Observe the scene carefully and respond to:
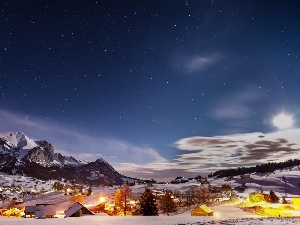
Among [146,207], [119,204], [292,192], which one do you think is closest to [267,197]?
[119,204]

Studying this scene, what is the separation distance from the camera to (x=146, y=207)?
6306 cm

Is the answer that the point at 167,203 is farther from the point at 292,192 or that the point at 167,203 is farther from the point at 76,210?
the point at 292,192

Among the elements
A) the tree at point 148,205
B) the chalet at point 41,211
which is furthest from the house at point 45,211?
the tree at point 148,205

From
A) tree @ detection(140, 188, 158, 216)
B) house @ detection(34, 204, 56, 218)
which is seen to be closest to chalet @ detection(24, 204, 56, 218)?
house @ detection(34, 204, 56, 218)

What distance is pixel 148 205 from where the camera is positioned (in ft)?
208

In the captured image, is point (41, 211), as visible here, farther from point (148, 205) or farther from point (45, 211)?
point (148, 205)

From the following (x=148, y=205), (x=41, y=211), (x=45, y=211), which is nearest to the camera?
(x=148, y=205)

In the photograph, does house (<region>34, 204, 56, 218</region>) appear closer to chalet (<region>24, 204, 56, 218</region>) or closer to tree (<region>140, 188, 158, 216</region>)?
chalet (<region>24, 204, 56, 218</region>)

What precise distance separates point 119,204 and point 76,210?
17119mm

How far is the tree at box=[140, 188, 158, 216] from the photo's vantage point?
62784 mm

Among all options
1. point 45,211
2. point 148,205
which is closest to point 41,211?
point 45,211

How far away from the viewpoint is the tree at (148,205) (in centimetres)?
6278

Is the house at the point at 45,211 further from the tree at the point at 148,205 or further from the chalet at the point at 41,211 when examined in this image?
the tree at the point at 148,205

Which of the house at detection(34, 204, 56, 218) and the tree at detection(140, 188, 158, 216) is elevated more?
the tree at detection(140, 188, 158, 216)
